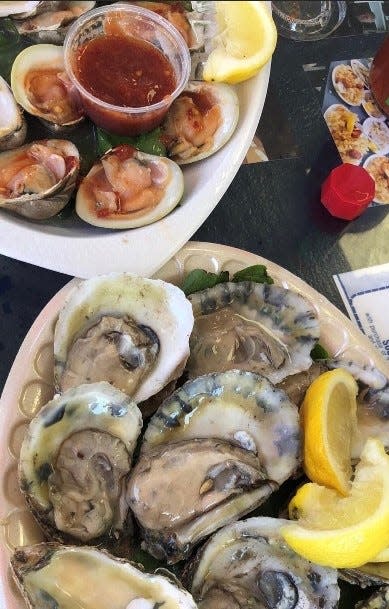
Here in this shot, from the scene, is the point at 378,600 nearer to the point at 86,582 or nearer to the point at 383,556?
the point at 383,556

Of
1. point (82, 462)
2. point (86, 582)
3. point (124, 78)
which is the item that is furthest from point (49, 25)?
point (86, 582)

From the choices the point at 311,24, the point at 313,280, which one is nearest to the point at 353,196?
the point at 313,280

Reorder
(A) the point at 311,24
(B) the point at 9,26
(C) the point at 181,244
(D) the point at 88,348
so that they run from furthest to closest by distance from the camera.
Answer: (A) the point at 311,24 → (B) the point at 9,26 → (C) the point at 181,244 → (D) the point at 88,348

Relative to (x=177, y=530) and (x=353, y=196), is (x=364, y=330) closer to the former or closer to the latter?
(x=353, y=196)

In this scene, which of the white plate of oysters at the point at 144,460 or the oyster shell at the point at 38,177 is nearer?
the white plate of oysters at the point at 144,460

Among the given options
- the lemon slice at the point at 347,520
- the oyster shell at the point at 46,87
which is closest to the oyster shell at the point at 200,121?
the oyster shell at the point at 46,87

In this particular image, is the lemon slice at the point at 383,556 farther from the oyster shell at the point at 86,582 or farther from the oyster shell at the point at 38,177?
the oyster shell at the point at 38,177

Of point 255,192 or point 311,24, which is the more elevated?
point 311,24
